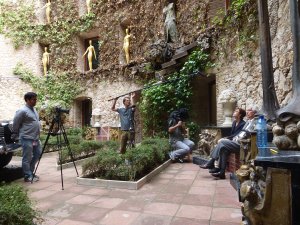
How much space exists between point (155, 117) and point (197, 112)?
58.8 inches

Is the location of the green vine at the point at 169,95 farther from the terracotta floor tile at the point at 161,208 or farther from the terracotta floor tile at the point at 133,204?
the terracotta floor tile at the point at 161,208

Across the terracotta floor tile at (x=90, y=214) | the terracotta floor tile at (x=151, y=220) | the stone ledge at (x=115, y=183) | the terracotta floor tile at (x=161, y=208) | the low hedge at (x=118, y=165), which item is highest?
the low hedge at (x=118, y=165)

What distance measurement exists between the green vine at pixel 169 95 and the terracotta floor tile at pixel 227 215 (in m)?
5.00

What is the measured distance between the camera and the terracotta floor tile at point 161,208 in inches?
114

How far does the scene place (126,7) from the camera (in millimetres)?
11812

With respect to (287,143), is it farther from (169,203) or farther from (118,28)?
(118,28)

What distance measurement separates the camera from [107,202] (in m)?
3.26

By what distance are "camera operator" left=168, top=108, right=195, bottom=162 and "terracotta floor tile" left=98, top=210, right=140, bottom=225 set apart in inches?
128

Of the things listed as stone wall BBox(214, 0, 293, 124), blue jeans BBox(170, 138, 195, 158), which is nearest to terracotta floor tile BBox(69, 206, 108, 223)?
blue jeans BBox(170, 138, 195, 158)

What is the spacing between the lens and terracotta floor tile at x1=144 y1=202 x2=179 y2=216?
289 cm

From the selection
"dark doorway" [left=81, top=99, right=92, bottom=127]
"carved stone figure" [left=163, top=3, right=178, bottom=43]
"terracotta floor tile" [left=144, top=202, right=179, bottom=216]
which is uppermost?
"carved stone figure" [left=163, top=3, right=178, bottom=43]

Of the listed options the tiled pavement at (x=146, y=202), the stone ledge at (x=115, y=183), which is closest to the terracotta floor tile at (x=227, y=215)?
the tiled pavement at (x=146, y=202)

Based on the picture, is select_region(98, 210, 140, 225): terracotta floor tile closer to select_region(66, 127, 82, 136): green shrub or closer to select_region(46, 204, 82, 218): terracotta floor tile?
select_region(46, 204, 82, 218): terracotta floor tile

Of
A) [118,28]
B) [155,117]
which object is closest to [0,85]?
[118,28]
